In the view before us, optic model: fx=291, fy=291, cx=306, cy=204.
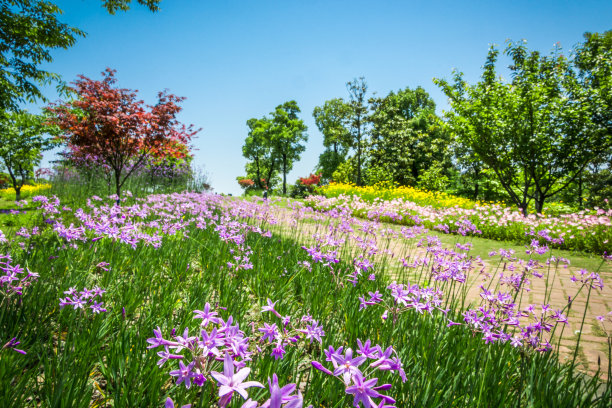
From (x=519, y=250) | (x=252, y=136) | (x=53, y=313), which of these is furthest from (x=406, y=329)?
(x=252, y=136)

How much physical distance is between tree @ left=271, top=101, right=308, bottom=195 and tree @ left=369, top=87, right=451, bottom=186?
12.1 m

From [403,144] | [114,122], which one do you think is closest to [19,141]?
[114,122]

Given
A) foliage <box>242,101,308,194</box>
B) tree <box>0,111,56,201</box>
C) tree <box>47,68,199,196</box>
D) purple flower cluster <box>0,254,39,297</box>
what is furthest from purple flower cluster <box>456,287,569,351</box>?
foliage <box>242,101,308,194</box>

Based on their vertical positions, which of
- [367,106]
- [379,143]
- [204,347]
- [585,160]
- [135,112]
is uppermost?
[367,106]

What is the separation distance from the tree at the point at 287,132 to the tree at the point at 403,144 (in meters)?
12.1

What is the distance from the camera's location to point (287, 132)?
1422 inches

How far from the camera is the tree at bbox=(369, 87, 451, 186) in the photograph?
27.0m

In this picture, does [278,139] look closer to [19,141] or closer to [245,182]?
[245,182]

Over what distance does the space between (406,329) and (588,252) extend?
8.63 metres

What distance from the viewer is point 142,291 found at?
8.56 feet

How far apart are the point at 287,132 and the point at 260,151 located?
Answer: 6.20 meters

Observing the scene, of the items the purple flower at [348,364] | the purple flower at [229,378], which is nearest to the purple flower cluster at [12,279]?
the purple flower at [229,378]

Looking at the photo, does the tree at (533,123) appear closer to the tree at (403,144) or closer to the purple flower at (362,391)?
the tree at (403,144)

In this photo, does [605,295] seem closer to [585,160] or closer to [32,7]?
[585,160]
